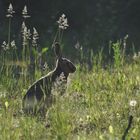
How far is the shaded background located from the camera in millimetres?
14719

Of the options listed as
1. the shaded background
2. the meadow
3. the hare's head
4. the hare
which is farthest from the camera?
the shaded background

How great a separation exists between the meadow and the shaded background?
5.67 m

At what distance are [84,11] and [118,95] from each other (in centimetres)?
894

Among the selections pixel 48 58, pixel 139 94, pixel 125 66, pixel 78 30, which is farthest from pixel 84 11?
pixel 139 94

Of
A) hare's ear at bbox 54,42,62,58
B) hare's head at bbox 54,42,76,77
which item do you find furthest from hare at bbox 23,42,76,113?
hare's head at bbox 54,42,76,77

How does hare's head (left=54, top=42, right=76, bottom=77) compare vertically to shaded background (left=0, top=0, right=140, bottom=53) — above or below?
below

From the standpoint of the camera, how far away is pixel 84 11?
16266 millimetres

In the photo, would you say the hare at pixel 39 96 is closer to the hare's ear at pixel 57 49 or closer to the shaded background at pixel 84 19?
the hare's ear at pixel 57 49

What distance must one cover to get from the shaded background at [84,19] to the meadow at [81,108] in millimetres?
5670

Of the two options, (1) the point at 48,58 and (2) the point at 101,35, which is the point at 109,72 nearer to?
(1) the point at 48,58

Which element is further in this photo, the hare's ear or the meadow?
the hare's ear

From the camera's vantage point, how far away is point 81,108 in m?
7.31

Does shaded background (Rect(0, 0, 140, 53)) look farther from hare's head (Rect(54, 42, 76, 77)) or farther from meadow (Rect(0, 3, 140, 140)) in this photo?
hare's head (Rect(54, 42, 76, 77))

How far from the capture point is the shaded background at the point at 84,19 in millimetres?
14719
